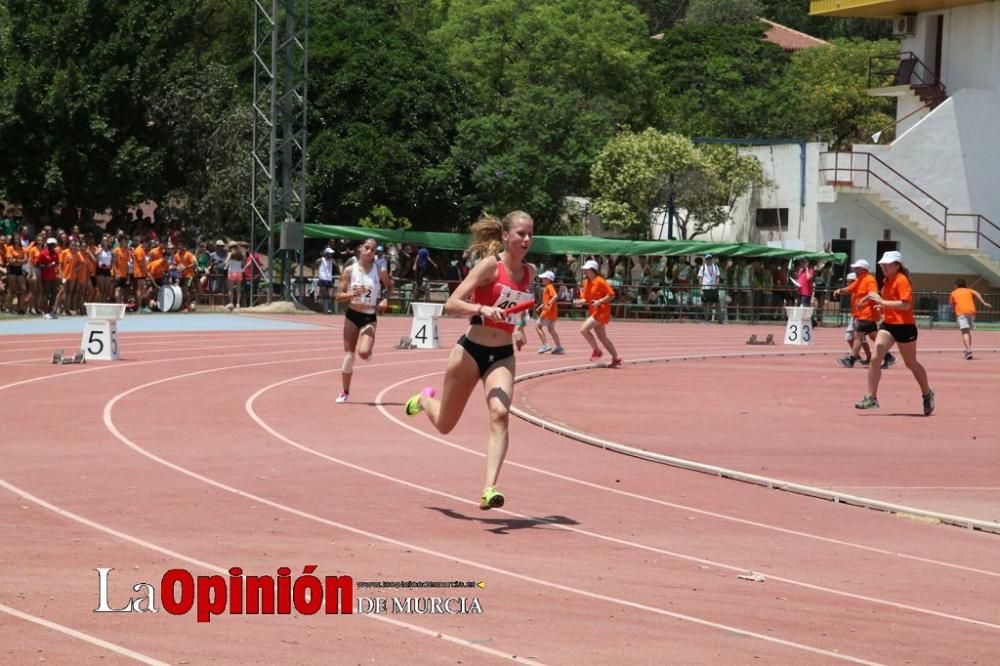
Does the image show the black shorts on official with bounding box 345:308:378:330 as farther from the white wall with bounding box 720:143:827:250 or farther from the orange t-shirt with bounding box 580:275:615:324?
the white wall with bounding box 720:143:827:250

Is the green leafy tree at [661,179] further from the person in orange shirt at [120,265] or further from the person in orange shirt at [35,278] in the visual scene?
the person in orange shirt at [35,278]

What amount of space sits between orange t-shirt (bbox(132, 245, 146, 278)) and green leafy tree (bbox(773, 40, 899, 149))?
38.4 m

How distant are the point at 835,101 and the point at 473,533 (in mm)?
61715

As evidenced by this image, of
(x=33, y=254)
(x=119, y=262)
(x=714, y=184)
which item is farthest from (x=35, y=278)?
(x=714, y=184)

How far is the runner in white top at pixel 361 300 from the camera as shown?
17562mm

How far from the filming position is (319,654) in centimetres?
679

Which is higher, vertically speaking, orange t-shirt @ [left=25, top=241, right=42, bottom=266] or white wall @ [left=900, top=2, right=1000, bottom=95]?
white wall @ [left=900, top=2, right=1000, bottom=95]

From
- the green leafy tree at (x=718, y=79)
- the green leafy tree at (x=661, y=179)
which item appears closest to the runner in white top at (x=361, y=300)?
the green leafy tree at (x=661, y=179)

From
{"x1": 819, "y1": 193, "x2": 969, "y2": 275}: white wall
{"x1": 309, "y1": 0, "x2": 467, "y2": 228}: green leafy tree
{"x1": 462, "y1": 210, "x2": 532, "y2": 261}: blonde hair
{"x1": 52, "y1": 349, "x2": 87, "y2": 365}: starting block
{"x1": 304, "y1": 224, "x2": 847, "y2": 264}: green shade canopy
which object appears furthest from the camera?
{"x1": 819, "y1": 193, "x2": 969, "y2": 275}: white wall

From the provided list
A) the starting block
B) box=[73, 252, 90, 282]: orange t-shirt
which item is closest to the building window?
box=[73, 252, 90, 282]: orange t-shirt

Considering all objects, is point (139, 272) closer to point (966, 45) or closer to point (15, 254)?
point (15, 254)

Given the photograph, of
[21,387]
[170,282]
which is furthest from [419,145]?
[21,387]

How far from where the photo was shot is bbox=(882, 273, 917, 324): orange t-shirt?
19.0m

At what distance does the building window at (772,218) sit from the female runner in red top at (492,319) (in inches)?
1722
